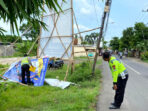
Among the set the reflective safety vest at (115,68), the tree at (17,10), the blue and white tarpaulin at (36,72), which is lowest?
the blue and white tarpaulin at (36,72)

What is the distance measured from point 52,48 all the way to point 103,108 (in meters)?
5.93

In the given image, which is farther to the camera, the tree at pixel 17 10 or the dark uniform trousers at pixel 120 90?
the dark uniform trousers at pixel 120 90

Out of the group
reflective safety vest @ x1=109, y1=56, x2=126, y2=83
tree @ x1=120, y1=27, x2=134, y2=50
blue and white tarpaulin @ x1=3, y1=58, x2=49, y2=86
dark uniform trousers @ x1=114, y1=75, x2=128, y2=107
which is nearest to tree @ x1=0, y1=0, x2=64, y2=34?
reflective safety vest @ x1=109, y1=56, x2=126, y2=83

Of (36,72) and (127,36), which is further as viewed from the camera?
(127,36)

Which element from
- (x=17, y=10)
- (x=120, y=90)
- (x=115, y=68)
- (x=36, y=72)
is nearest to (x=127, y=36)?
(x=36, y=72)

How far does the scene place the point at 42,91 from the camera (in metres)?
5.63

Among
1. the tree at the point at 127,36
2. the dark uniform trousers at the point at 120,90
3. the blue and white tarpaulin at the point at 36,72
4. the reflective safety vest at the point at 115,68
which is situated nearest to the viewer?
the reflective safety vest at the point at 115,68

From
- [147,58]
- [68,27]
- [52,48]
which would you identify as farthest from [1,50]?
[147,58]

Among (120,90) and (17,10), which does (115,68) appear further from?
(17,10)

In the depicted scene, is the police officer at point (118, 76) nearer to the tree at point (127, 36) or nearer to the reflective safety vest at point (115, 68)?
the reflective safety vest at point (115, 68)

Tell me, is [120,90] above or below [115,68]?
below


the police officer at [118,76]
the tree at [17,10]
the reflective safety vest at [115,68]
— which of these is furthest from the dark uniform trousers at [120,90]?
the tree at [17,10]

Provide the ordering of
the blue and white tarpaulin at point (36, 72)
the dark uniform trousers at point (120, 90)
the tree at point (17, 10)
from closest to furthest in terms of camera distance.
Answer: the tree at point (17, 10) < the dark uniform trousers at point (120, 90) < the blue and white tarpaulin at point (36, 72)

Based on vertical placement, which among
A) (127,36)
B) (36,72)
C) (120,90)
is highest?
(127,36)
